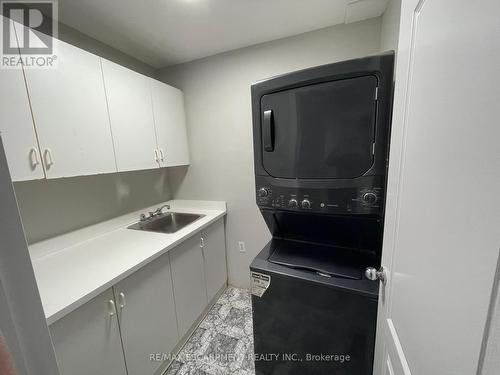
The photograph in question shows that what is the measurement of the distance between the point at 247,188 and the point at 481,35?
1829 millimetres

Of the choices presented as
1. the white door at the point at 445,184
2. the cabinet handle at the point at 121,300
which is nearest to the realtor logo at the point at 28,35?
the cabinet handle at the point at 121,300

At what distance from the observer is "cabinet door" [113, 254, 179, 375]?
1152 millimetres

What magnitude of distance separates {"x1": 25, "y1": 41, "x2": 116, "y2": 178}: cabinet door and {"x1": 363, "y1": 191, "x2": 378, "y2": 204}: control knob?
1.61 metres

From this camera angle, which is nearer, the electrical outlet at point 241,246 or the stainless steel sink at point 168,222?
the stainless steel sink at point 168,222

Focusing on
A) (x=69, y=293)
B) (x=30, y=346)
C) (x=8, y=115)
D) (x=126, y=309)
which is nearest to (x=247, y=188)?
(x=126, y=309)

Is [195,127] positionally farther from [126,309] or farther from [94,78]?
[126,309]

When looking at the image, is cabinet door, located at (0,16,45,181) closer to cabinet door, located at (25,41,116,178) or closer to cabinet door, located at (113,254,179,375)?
cabinet door, located at (25,41,116,178)

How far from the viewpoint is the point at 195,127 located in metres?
2.21

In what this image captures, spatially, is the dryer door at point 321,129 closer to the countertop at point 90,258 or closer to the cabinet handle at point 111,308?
the countertop at point 90,258

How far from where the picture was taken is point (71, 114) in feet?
3.92

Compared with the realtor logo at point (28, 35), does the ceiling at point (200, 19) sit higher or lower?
higher

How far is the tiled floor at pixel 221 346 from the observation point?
1.48 meters

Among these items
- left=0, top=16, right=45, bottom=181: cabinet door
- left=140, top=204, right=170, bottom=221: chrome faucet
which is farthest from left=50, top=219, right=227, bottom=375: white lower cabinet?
left=0, top=16, right=45, bottom=181: cabinet door

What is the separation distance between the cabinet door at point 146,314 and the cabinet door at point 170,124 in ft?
3.36
